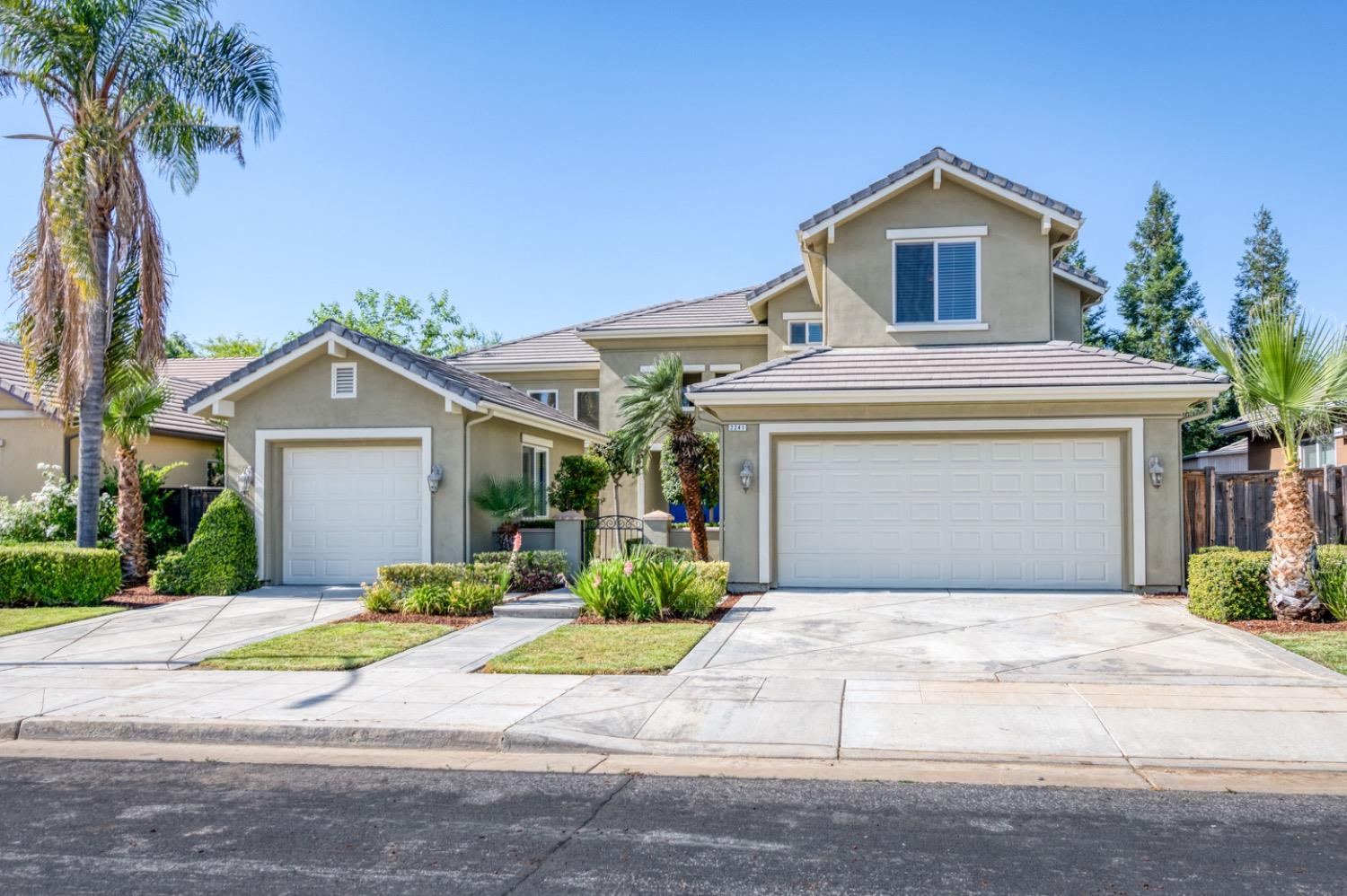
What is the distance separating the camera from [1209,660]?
9.21 m

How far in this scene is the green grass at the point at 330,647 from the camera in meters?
9.70

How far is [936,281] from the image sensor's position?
1620 cm

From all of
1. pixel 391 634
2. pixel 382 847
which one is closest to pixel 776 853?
pixel 382 847

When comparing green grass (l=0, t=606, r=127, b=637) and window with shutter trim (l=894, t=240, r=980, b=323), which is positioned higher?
window with shutter trim (l=894, t=240, r=980, b=323)

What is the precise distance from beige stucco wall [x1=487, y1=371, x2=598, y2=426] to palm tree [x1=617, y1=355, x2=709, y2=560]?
10069 mm

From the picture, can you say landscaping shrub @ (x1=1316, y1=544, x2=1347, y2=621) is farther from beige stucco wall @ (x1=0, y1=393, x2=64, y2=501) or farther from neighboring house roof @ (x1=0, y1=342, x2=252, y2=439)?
beige stucco wall @ (x1=0, y1=393, x2=64, y2=501)

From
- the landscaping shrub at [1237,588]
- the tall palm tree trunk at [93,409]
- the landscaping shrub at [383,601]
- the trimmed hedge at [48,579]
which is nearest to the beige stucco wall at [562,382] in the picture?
the tall palm tree trunk at [93,409]

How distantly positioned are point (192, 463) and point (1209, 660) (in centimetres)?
2109

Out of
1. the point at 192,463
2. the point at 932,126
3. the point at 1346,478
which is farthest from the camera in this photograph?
the point at 192,463

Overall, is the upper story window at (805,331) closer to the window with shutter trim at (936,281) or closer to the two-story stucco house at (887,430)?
the two-story stucco house at (887,430)

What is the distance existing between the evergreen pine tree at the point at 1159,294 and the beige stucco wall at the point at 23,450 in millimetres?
37377

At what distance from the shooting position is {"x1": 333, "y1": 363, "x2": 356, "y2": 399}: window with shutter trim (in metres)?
15.9

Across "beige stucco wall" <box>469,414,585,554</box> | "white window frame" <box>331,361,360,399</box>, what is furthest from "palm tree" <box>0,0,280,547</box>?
"beige stucco wall" <box>469,414,585,554</box>

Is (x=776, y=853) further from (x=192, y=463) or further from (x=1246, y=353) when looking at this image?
(x=192, y=463)
